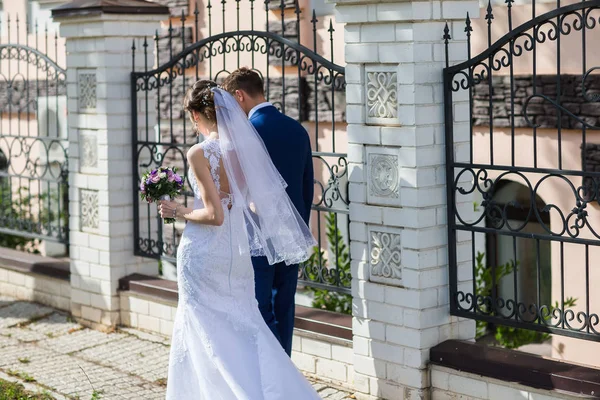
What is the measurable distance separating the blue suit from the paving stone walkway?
66 centimetres

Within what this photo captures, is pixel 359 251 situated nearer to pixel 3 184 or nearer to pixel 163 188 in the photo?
pixel 163 188

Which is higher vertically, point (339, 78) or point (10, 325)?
point (339, 78)

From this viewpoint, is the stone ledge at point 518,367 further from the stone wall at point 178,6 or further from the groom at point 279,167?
the stone wall at point 178,6

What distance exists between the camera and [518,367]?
5.75 metres

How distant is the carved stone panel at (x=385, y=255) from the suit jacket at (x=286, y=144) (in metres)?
0.48

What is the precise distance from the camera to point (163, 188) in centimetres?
609

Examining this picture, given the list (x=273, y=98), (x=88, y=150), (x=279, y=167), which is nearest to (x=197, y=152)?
(x=279, y=167)

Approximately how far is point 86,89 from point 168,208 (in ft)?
9.70

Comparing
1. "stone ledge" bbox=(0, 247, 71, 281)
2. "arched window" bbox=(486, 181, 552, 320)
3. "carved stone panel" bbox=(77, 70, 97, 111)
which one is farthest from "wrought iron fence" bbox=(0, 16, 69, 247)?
"arched window" bbox=(486, 181, 552, 320)

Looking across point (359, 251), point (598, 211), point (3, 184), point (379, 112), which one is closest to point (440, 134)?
point (379, 112)

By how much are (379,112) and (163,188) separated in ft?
4.25

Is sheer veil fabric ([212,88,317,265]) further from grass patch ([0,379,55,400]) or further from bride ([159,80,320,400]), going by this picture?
grass patch ([0,379,55,400])

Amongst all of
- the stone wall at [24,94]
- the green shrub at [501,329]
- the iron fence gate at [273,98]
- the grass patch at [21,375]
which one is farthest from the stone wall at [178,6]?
the grass patch at [21,375]

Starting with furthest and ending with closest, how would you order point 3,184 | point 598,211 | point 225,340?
point 3,184, point 598,211, point 225,340
